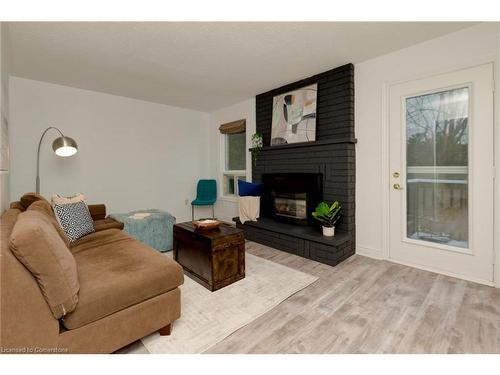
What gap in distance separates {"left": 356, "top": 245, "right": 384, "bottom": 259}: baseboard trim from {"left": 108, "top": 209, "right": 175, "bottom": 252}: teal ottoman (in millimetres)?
2467

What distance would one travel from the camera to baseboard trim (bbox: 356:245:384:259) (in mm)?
2846

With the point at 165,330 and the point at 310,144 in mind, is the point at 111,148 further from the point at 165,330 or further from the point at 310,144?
the point at 165,330

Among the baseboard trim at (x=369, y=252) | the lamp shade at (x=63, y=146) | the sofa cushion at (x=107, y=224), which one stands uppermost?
the lamp shade at (x=63, y=146)

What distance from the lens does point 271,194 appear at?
384 cm

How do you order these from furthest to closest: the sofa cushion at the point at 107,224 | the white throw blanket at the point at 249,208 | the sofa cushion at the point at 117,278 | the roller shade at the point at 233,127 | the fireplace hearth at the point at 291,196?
the roller shade at the point at 233,127 < the white throw blanket at the point at 249,208 < the fireplace hearth at the point at 291,196 < the sofa cushion at the point at 107,224 < the sofa cushion at the point at 117,278

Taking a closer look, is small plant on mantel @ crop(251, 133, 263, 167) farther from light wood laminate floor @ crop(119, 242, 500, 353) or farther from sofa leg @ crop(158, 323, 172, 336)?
sofa leg @ crop(158, 323, 172, 336)

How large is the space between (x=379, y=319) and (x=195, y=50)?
2998 mm

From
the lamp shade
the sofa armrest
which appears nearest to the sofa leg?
the sofa armrest

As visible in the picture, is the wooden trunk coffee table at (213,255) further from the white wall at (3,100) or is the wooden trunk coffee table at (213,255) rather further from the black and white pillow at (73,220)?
the white wall at (3,100)

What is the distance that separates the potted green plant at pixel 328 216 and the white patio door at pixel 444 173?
24.7 inches

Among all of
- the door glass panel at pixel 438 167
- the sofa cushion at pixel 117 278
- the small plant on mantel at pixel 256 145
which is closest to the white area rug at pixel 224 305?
the sofa cushion at pixel 117 278

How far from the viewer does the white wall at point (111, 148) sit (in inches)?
130

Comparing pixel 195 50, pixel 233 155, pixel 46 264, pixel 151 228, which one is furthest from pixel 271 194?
pixel 46 264
